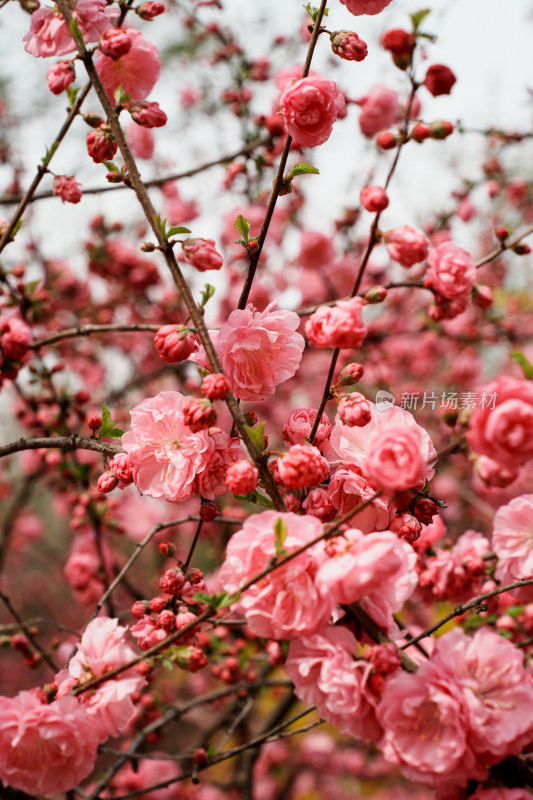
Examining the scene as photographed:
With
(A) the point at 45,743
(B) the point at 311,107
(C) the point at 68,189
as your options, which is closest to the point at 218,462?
(A) the point at 45,743

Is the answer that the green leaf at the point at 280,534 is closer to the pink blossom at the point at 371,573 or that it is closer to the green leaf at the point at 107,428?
the pink blossom at the point at 371,573

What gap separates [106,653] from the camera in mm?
1078

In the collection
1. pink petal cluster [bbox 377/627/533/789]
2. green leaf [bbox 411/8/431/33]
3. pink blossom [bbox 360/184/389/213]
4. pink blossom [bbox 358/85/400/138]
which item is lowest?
pink petal cluster [bbox 377/627/533/789]

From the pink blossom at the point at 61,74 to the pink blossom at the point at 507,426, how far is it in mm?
1196

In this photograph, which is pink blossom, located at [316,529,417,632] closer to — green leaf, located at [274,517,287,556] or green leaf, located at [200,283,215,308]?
green leaf, located at [274,517,287,556]

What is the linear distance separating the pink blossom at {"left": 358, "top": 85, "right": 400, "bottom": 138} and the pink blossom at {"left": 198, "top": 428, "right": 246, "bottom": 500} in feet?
7.08

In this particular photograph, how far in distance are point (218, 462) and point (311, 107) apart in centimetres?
76

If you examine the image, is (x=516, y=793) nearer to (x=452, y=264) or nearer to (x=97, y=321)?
(x=452, y=264)

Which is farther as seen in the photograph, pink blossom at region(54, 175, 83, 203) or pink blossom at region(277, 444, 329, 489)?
pink blossom at region(54, 175, 83, 203)

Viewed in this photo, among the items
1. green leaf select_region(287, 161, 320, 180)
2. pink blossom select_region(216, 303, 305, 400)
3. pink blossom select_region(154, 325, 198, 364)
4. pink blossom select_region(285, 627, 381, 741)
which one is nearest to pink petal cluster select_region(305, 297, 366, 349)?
pink blossom select_region(216, 303, 305, 400)

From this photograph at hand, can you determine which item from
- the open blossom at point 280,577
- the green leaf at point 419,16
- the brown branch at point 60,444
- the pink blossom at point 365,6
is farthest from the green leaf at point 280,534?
the pink blossom at point 365,6

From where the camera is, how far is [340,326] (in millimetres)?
996

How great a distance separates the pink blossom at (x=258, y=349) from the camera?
3.73 ft

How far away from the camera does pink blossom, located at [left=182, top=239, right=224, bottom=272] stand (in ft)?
3.82
